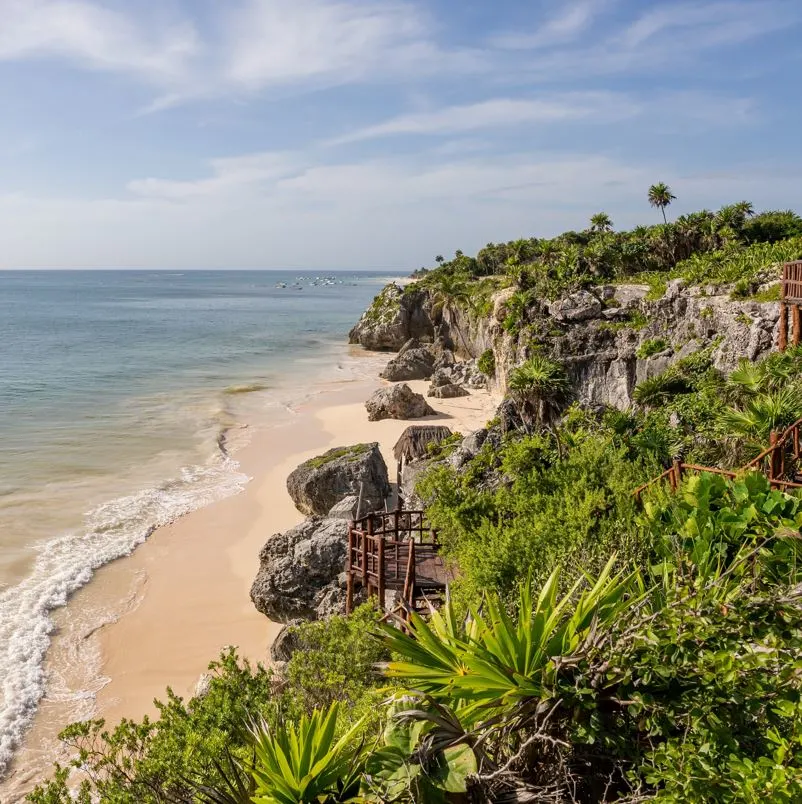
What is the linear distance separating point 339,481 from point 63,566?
27.5 ft

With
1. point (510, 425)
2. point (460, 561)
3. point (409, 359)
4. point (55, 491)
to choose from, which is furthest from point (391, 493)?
point (409, 359)

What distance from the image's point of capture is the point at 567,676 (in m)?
4.86

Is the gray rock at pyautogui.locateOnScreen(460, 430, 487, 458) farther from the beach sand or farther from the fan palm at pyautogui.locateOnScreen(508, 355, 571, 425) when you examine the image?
the fan palm at pyautogui.locateOnScreen(508, 355, 571, 425)

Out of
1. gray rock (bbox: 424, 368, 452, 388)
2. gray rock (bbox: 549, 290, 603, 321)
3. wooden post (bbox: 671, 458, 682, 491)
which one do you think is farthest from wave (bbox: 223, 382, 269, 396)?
wooden post (bbox: 671, 458, 682, 491)

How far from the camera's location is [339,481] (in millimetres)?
21703

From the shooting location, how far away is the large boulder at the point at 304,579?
1616 centimetres

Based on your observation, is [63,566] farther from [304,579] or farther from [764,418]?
[764,418]

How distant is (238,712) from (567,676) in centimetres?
441

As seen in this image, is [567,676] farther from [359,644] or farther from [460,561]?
[460,561]

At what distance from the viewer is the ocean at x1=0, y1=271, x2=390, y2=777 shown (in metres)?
18.4

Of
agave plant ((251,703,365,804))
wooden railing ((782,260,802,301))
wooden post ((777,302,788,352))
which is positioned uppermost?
wooden railing ((782,260,802,301))

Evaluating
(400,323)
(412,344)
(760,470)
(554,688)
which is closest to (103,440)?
(760,470)

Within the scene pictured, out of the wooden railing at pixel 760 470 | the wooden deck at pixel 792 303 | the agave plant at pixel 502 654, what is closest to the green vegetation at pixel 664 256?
the wooden deck at pixel 792 303

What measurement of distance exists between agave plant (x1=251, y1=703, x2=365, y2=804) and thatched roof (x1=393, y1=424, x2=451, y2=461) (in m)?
19.8
